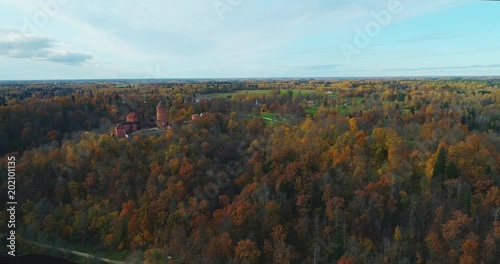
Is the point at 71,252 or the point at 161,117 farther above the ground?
the point at 161,117

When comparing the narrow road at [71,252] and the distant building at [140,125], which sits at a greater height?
the distant building at [140,125]

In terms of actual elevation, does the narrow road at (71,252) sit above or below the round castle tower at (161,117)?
below

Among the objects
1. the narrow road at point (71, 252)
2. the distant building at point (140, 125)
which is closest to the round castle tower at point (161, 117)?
the distant building at point (140, 125)

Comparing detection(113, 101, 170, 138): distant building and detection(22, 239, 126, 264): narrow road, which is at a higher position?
detection(113, 101, 170, 138): distant building

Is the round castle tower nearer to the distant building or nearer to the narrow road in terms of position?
the distant building

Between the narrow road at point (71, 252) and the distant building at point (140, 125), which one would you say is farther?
the distant building at point (140, 125)

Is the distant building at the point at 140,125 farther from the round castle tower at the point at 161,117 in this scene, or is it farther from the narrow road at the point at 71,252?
the narrow road at the point at 71,252

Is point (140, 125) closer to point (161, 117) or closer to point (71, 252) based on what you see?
point (161, 117)

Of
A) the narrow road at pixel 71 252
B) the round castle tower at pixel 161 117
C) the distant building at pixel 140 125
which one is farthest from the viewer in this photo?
the round castle tower at pixel 161 117

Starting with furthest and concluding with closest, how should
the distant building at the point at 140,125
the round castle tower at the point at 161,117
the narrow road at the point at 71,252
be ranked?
1. the round castle tower at the point at 161,117
2. the distant building at the point at 140,125
3. the narrow road at the point at 71,252

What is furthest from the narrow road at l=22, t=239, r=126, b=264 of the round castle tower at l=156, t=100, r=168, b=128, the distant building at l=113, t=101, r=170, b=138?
the round castle tower at l=156, t=100, r=168, b=128

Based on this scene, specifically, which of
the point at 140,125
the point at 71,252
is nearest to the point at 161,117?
the point at 140,125
